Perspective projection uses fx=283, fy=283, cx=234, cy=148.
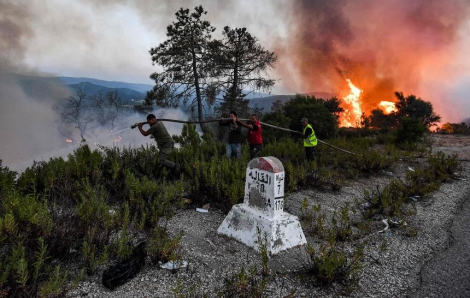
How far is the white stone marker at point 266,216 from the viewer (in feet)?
13.5

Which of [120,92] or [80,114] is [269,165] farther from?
[120,92]

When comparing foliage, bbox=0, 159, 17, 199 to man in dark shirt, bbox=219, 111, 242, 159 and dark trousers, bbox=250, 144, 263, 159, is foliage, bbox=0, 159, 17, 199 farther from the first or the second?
dark trousers, bbox=250, 144, 263, 159

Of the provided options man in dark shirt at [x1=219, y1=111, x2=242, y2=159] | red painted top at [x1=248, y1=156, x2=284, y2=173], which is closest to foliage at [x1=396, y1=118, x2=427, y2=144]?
man in dark shirt at [x1=219, y1=111, x2=242, y2=159]

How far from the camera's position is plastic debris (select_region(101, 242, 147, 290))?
122 inches

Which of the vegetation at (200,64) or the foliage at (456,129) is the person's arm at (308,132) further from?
the foliage at (456,129)

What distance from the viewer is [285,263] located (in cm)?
380

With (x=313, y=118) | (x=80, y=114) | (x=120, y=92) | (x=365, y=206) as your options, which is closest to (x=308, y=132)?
(x=365, y=206)

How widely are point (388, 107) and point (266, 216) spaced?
4320 cm

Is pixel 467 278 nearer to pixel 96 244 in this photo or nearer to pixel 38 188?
pixel 96 244

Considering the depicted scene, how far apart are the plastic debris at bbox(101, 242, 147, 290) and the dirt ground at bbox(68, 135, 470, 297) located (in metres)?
0.06

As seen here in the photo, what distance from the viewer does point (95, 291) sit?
10.0 ft

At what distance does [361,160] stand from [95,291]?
28.6 ft

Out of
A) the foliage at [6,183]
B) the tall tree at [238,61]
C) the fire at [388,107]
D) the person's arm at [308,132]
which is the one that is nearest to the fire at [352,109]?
the fire at [388,107]

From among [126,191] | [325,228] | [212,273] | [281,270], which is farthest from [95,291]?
[325,228]
